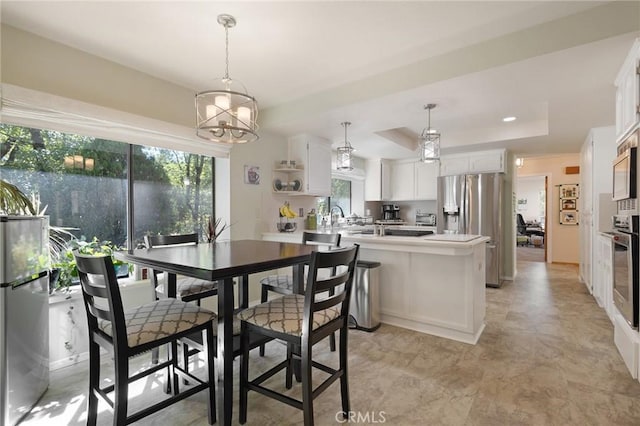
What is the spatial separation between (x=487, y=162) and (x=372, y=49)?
11.2 feet

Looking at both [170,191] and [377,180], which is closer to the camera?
[170,191]

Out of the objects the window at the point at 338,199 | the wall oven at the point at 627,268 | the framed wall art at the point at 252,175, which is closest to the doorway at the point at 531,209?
the window at the point at 338,199

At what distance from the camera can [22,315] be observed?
5.82ft

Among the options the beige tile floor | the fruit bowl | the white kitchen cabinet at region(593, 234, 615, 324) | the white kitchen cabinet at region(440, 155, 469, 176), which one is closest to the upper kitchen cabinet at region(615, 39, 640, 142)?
the white kitchen cabinet at region(593, 234, 615, 324)

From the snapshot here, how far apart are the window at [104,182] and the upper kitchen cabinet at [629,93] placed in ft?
12.4

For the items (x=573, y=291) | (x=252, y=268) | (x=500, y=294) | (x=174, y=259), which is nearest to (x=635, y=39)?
(x=252, y=268)

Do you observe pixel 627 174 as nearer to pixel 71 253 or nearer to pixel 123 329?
pixel 123 329

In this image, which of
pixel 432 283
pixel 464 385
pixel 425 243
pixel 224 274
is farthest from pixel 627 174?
pixel 224 274

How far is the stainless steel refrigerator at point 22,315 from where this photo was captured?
1.63 m

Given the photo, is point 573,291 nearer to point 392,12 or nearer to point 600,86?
point 600,86

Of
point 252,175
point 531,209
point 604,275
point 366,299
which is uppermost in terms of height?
point 252,175

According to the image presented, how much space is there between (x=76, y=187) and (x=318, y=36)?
7.63 ft

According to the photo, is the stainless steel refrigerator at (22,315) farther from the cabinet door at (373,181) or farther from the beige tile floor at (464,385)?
the cabinet door at (373,181)

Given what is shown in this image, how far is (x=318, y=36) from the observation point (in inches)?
89.6
